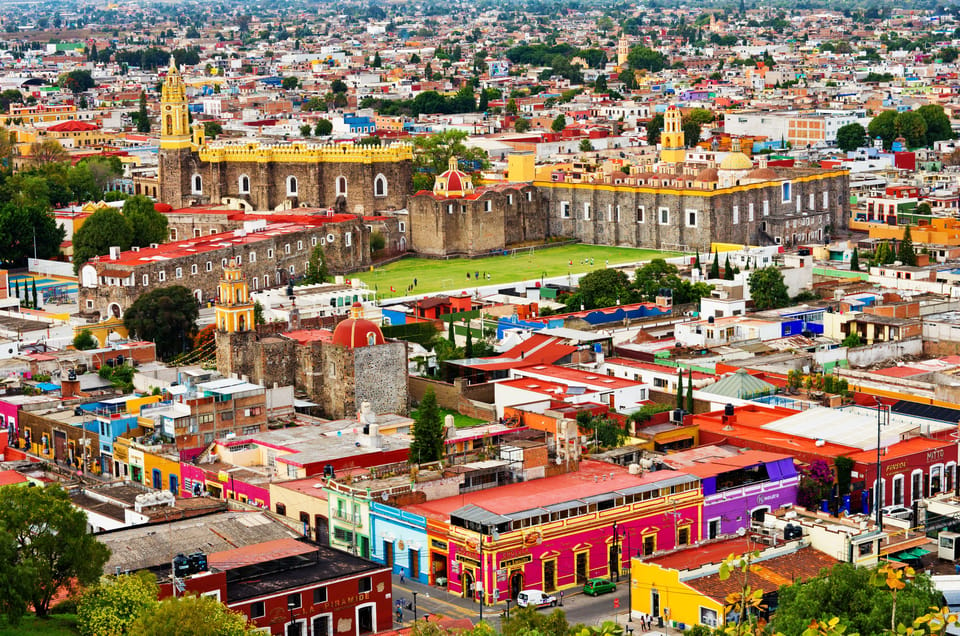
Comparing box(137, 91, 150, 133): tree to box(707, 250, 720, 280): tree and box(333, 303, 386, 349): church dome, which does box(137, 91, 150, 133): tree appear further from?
box(333, 303, 386, 349): church dome

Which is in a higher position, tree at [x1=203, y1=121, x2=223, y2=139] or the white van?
tree at [x1=203, y1=121, x2=223, y2=139]

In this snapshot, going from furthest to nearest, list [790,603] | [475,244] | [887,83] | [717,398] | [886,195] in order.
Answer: [887,83] → [886,195] → [475,244] → [717,398] → [790,603]

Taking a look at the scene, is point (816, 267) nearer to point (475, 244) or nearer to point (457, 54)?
point (475, 244)

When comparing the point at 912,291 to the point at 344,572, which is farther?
the point at 912,291

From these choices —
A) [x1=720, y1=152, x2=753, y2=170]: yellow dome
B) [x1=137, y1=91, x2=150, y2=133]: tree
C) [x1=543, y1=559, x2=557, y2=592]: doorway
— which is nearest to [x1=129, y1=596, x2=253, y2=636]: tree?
[x1=543, y1=559, x2=557, y2=592]: doorway

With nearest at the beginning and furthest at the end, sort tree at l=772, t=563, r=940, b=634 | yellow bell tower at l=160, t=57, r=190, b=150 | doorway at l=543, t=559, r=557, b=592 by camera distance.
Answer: tree at l=772, t=563, r=940, b=634 → doorway at l=543, t=559, r=557, b=592 → yellow bell tower at l=160, t=57, r=190, b=150

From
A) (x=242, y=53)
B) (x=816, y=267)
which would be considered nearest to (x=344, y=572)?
(x=816, y=267)
